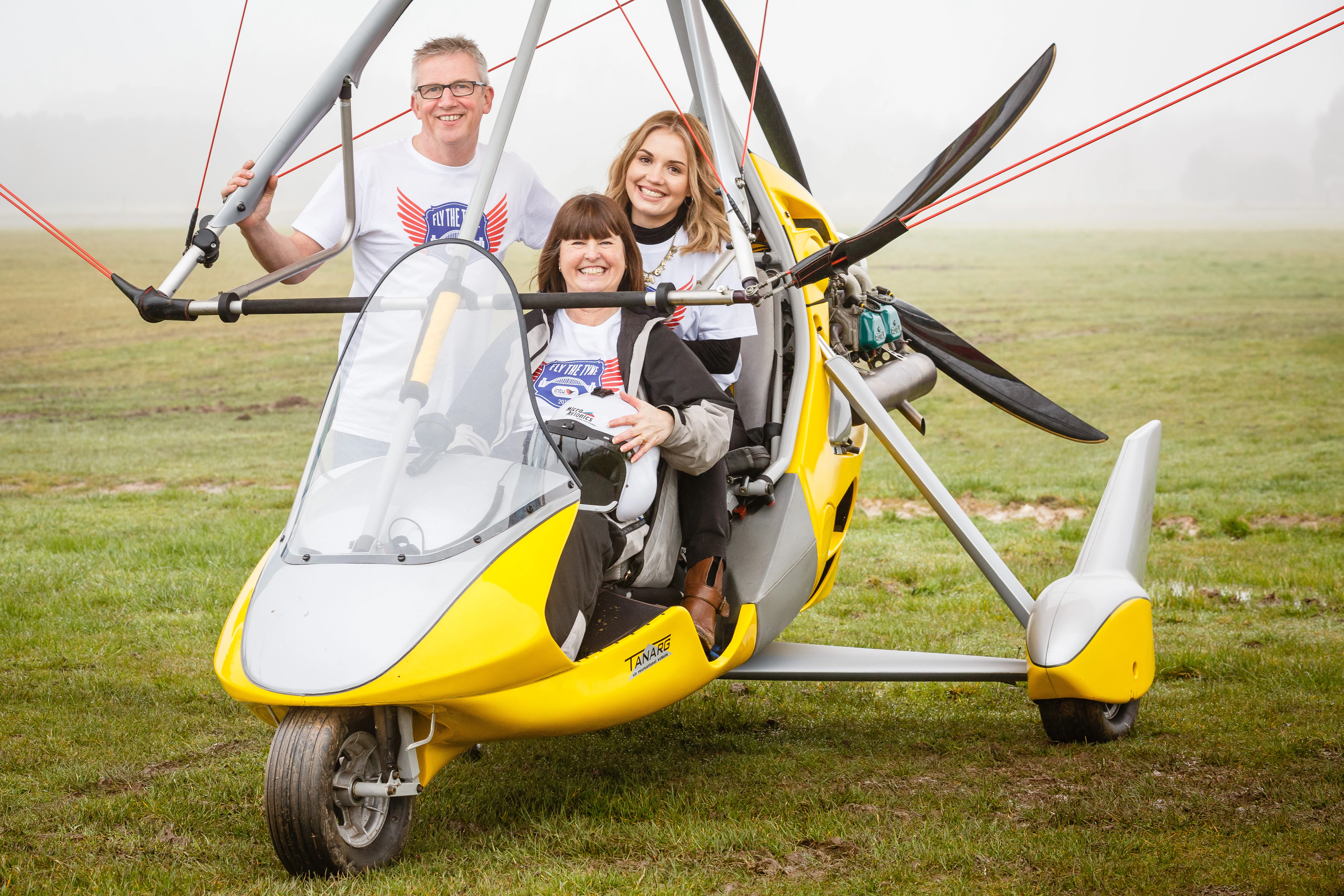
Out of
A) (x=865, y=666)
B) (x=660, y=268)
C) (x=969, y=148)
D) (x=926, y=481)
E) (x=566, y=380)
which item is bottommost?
(x=865, y=666)

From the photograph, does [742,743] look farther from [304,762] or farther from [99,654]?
[99,654]

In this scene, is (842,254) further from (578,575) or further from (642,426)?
(578,575)

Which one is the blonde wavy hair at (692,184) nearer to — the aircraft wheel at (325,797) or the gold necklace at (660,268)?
the gold necklace at (660,268)

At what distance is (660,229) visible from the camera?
165 inches

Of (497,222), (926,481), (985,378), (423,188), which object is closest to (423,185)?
(423,188)

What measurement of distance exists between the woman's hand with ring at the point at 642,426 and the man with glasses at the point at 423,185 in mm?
944

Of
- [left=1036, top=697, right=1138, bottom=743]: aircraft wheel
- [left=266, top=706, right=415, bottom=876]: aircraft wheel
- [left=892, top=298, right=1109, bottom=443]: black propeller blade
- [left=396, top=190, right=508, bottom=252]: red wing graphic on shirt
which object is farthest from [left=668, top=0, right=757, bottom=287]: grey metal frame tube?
[left=266, top=706, right=415, bottom=876]: aircraft wheel

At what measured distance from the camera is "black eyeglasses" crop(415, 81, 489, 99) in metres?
3.87

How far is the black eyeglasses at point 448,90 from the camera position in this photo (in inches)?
152

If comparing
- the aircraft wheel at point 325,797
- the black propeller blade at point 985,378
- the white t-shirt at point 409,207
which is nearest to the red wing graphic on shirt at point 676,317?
the white t-shirt at point 409,207

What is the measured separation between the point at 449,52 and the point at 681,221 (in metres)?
0.96

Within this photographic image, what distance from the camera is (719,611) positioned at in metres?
→ 3.68

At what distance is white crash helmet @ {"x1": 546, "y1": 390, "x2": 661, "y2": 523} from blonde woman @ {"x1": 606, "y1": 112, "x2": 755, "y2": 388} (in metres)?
0.72

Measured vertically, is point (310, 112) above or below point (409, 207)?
above
